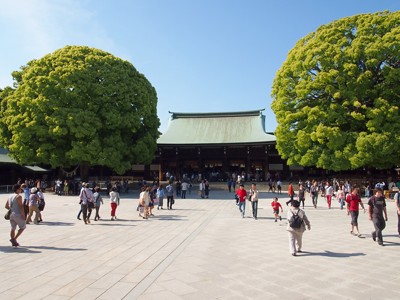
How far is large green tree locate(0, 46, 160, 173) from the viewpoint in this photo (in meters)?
25.7

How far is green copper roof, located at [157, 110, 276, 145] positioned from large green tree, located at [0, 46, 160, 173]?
9.10m

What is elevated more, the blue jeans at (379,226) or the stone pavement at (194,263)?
the blue jeans at (379,226)

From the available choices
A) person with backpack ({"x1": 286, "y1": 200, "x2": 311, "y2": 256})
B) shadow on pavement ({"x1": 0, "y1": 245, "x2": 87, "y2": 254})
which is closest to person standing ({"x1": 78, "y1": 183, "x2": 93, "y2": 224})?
shadow on pavement ({"x1": 0, "y1": 245, "x2": 87, "y2": 254})

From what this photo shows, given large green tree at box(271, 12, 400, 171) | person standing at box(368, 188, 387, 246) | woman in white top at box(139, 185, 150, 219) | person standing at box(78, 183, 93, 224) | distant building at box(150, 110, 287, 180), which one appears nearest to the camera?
person standing at box(368, 188, 387, 246)

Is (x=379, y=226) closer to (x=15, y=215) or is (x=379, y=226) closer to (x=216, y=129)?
(x=15, y=215)

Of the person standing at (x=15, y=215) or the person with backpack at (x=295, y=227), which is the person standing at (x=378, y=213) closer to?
the person with backpack at (x=295, y=227)

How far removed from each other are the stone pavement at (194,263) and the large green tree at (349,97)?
1194 cm

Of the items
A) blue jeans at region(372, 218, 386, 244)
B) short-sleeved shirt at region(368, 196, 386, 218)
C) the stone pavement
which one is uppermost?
short-sleeved shirt at region(368, 196, 386, 218)

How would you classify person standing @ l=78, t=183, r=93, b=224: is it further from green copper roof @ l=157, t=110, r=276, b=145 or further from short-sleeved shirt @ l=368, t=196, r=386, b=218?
green copper roof @ l=157, t=110, r=276, b=145

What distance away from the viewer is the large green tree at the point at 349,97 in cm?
2214

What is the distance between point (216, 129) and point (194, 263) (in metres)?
34.1

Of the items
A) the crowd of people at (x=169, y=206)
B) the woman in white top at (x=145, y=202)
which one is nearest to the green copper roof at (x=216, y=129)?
the crowd of people at (x=169, y=206)

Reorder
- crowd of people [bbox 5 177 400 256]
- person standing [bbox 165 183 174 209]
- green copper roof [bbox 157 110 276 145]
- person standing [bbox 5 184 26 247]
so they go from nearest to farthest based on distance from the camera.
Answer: crowd of people [bbox 5 177 400 256]
person standing [bbox 5 184 26 247]
person standing [bbox 165 183 174 209]
green copper roof [bbox 157 110 276 145]

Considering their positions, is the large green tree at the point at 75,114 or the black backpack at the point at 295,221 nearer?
the black backpack at the point at 295,221
